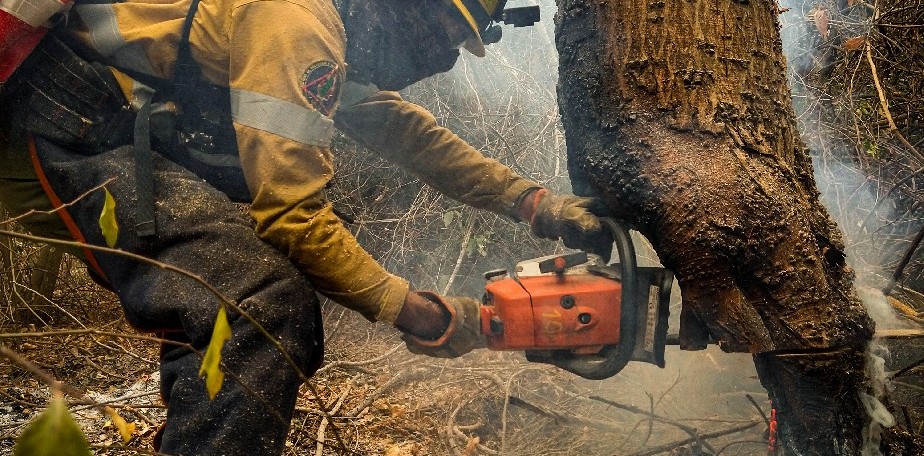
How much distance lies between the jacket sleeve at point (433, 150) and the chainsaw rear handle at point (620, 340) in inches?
26.1

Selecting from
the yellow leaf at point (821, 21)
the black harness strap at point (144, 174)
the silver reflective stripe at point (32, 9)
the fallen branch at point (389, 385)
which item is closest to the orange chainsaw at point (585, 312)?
the fallen branch at point (389, 385)

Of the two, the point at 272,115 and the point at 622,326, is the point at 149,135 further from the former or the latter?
the point at 622,326

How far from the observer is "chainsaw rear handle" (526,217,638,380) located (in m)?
1.99

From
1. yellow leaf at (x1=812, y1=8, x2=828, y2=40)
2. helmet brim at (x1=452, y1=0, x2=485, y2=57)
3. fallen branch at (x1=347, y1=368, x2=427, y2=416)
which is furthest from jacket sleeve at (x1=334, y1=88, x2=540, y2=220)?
yellow leaf at (x1=812, y1=8, x2=828, y2=40)

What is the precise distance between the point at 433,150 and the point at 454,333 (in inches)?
37.6

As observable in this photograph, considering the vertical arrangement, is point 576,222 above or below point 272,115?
below

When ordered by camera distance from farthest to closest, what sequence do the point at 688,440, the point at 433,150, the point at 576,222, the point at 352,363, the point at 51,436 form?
the point at 352,363, the point at 433,150, the point at 688,440, the point at 576,222, the point at 51,436

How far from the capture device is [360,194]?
13.7 ft

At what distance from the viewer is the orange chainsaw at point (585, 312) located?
6.65 feet

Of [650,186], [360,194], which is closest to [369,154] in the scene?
[360,194]

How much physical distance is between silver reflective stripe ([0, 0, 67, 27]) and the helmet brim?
1.19 m

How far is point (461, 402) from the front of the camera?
305 centimetres

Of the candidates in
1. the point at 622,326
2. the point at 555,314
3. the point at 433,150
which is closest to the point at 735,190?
the point at 622,326

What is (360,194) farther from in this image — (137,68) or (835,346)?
(835,346)
